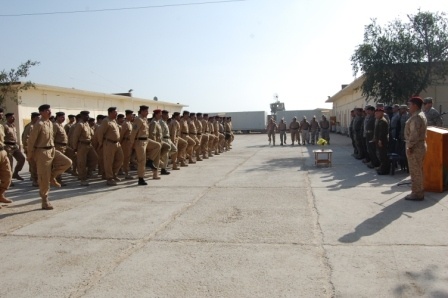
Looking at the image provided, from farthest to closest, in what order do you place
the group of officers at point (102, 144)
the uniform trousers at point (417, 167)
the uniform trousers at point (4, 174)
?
the group of officers at point (102, 144) < the uniform trousers at point (4, 174) < the uniform trousers at point (417, 167)

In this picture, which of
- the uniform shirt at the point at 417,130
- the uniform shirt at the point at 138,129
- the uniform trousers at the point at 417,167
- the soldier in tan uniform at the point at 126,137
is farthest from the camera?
the soldier in tan uniform at the point at 126,137

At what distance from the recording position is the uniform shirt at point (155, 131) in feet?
39.0

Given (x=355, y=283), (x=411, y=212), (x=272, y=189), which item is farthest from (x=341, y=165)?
(x=355, y=283)

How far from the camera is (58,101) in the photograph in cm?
2594

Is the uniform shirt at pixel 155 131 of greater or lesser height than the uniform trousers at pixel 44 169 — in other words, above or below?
above

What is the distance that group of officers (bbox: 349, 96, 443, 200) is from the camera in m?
7.92

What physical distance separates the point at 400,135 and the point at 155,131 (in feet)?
22.8

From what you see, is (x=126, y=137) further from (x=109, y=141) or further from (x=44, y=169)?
(x=44, y=169)

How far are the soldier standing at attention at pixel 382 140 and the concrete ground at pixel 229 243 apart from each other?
6.87ft

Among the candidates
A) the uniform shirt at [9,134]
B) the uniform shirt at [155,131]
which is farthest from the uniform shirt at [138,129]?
the uniform shirt at [9,134]

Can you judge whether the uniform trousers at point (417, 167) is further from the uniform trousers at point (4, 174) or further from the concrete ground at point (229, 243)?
the uniform trousers at point (4, 174)

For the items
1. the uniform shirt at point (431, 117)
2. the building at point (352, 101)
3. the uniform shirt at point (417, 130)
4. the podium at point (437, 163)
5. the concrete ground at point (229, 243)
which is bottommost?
the concrete ground at point (229, 243)

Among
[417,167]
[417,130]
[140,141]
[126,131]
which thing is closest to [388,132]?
[417,130]

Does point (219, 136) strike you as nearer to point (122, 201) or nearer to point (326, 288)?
point (122, 201)
